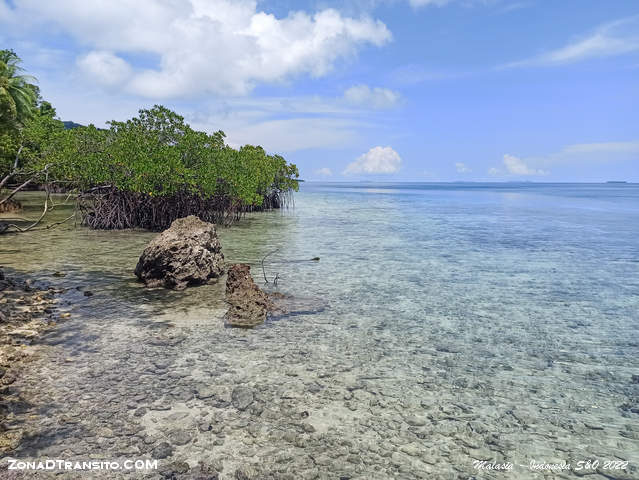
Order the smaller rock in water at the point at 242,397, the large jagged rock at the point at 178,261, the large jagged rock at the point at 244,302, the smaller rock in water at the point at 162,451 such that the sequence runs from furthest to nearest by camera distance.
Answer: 1. the large jagged rock at the point at 178,261
2. the large jagged rock at the point at 244,302
3. the smaller rock in water at the point at 242,397
4. the smaller rock in water at the point at 162,451

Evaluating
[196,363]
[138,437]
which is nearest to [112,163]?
[196,363]

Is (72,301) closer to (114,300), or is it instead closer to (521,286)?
(114,300)

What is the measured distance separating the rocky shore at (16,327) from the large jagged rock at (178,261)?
64.0 inches

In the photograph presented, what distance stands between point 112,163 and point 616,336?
653 inches

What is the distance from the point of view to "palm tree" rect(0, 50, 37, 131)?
10.2 metres

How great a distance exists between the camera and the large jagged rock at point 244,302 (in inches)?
246

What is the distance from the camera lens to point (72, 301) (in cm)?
701

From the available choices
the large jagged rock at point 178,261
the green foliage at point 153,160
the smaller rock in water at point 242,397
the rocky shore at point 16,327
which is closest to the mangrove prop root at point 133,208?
the green foliage at point 153,160

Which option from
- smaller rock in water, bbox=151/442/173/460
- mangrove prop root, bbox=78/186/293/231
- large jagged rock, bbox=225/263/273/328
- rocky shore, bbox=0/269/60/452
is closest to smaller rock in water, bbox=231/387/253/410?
smaller rock in water, bbox=151/442/173/460

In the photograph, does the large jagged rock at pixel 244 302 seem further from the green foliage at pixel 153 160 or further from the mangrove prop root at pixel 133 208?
the mangrove prop root at pixel 133 208

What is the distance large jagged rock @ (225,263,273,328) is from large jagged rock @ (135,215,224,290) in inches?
54.2

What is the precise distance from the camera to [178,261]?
325 inches

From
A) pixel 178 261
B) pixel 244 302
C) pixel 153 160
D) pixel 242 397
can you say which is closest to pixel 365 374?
pixel 242 397

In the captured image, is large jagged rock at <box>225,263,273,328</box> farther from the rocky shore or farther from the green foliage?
the green foliage
